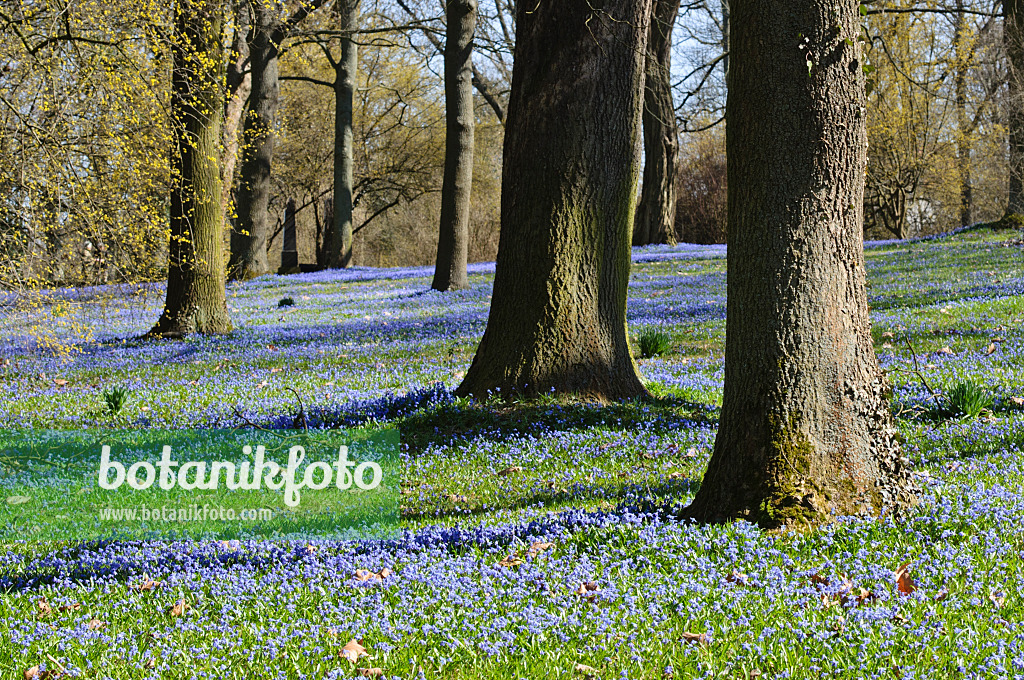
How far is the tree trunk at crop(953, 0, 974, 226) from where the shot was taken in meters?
29.5

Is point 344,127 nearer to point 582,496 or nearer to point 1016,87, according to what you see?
point 1016,87

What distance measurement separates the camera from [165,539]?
14.8ft

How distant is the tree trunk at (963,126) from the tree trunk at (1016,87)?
5.73 ft

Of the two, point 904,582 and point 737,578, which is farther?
point 737,578

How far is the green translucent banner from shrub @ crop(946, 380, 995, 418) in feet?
13.8

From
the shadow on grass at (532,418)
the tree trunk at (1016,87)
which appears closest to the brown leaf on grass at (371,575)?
the shadow on grass at (532,418)

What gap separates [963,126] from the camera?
33844mm

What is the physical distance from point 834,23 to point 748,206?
0.96m

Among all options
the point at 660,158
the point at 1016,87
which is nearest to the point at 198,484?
the point at 660,158

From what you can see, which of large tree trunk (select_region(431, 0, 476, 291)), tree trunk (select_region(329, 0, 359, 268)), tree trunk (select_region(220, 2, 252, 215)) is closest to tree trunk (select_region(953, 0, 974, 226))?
large tree trunk (select_region(431, 0, 476, 291))

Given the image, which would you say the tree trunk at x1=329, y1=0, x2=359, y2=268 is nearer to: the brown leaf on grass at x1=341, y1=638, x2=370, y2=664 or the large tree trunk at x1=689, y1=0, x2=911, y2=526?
the large tree trunk at x1=689, y1=0, x2=911, y2=526

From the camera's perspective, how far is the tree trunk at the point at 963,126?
96.7ft

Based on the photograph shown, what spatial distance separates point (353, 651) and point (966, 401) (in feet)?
16.3

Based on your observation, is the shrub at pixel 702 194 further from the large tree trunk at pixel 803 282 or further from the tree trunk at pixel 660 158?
the large tree trunk at pixel 803 282
